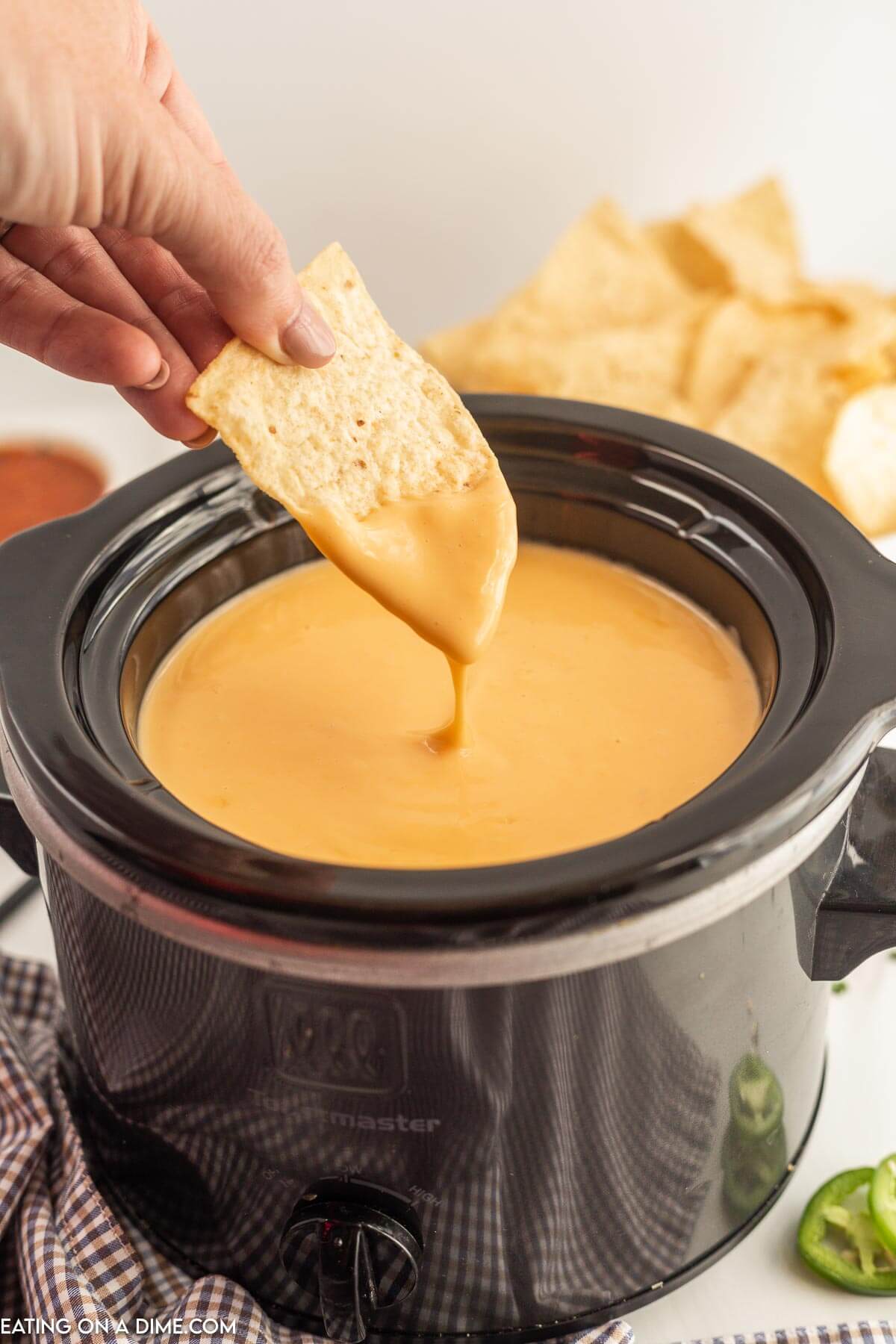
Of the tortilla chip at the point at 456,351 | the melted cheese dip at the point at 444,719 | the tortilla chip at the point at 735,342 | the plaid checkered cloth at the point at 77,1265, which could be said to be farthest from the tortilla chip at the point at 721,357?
the plaid checkered cloth at the point at 77,1265

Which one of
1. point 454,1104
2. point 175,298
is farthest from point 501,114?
point 454,1104

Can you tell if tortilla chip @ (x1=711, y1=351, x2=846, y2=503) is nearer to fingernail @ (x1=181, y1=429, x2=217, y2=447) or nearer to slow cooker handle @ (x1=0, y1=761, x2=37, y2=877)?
fingernail @ (x1=181, y1=429, x2=217, y2=447)

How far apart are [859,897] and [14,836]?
2.53ft

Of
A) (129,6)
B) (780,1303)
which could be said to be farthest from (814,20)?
(780,1303)

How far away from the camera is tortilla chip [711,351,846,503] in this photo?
2.47 m

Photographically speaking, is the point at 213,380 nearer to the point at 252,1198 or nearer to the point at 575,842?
the point at 575,842

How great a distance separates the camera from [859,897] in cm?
128

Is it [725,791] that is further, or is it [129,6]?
[129,6]

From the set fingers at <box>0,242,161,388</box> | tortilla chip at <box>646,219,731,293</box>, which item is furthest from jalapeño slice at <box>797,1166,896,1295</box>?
tortilla chip at <box>646,219,731,293</box>

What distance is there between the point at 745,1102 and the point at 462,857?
0.33 metres

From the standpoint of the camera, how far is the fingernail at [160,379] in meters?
1.45

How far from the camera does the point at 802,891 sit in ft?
3.98

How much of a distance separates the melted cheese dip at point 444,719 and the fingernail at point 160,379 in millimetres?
288

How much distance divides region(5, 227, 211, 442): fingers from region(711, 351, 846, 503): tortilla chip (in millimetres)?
1192
